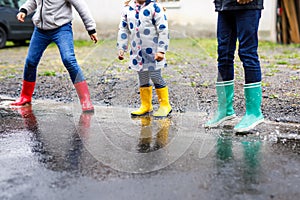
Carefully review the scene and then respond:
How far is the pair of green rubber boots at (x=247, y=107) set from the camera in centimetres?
441

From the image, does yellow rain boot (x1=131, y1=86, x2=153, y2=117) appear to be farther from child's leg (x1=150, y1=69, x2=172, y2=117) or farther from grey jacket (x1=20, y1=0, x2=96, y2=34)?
grey jacket (x1=20, y1=0, x2=96, y2=34)

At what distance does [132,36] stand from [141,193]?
7.87 ft

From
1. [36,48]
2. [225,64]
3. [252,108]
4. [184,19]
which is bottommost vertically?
[252,108]

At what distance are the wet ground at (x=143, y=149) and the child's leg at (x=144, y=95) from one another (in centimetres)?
17

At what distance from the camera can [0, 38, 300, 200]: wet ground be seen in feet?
9.84

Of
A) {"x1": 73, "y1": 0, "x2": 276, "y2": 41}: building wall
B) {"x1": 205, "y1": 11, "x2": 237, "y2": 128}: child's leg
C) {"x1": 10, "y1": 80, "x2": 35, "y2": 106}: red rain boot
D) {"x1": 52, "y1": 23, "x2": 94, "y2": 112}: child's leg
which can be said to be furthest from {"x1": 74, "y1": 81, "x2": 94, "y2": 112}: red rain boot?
{"x1": 73, "y1": 0, "x2": 276, "y2": 41}: building wall

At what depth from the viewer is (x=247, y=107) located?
14.7ft

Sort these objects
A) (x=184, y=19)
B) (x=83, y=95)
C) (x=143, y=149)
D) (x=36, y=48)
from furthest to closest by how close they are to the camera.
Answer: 1. (x=184, y=19)
2. (x=36, y=48)
3. (x=83, y=95)
4. (x=143, y=149)

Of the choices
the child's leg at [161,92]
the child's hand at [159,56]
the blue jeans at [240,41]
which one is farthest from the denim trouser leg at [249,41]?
the child's leg at [161,92]

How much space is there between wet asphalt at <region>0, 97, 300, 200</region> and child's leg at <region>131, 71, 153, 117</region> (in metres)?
0.17

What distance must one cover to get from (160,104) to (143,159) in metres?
1.67

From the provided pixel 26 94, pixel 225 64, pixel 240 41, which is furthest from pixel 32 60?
pixel 240 41

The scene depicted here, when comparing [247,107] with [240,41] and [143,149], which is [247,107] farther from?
[143,149]

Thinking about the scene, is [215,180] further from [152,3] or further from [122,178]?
[152,3]
